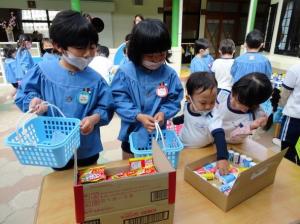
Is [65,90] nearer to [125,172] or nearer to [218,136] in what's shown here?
[125,172]

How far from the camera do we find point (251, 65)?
275 centimetres

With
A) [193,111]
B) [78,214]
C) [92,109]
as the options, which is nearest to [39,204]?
[78,214]

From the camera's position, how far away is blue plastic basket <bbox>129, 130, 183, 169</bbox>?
2.98 ft

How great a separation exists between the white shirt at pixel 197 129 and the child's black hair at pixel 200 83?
113mm

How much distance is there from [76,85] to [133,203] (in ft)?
1.95

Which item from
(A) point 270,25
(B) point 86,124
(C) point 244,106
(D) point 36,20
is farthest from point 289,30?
(D) point 36,20

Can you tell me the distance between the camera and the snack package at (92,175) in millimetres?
759

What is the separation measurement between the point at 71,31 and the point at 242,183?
830 millimetres

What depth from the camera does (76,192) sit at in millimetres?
565

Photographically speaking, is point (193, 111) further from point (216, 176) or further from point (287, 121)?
point (287, 121)

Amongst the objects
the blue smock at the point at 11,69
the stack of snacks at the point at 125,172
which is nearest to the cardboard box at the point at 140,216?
the stack of snacks at the point at 125,172

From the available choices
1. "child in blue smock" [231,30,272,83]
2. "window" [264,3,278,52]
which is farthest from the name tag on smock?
"window" [264,3,278,52]

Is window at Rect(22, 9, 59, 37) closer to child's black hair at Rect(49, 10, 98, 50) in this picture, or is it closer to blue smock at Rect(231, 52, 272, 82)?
blue smock at Rect(231, 52, 272, 82)

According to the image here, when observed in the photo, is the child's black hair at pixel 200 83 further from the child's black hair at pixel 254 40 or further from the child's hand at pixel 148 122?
the child's black hair at pixel 254 40
